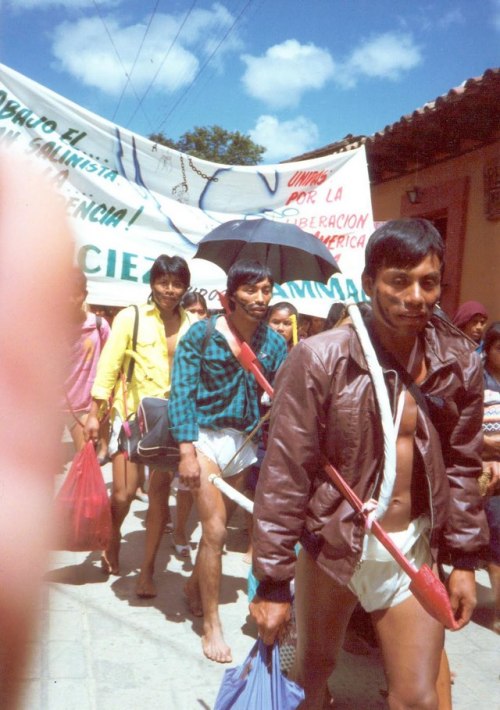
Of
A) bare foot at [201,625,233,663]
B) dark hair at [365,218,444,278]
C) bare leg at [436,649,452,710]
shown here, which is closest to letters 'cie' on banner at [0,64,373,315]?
bare foot at [201,625,233,663]

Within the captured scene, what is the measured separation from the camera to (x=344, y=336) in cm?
228

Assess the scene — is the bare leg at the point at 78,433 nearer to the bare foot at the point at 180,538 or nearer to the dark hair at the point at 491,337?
the bare foot at the point at 180,538

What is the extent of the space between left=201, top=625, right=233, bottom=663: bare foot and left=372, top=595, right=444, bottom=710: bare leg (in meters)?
1.31

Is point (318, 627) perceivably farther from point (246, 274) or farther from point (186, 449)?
point (246, 274)

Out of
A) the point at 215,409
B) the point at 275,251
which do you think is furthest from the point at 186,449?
the point at 275,251

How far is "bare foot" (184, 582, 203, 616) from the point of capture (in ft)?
13.0

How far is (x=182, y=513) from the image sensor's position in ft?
15.8

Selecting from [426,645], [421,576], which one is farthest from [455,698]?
[421,576]

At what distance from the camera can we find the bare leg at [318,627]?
2336 millimetres

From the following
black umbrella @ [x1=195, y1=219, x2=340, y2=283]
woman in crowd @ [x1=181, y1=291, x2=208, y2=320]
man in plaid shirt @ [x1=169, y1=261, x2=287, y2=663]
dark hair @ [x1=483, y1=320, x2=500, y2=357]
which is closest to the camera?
man in plaid shirt @ [x1=169, y1=261, x2=287, y2=663]

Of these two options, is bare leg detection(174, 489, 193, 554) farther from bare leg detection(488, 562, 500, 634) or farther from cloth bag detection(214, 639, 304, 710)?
cloth bag detection(214, 639, 304, 710)

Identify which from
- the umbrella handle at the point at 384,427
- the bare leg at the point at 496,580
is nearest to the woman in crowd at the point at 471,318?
the bare leg at the point at 496,580

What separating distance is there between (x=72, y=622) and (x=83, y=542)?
462mm

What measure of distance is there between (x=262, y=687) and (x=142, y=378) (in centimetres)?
235
